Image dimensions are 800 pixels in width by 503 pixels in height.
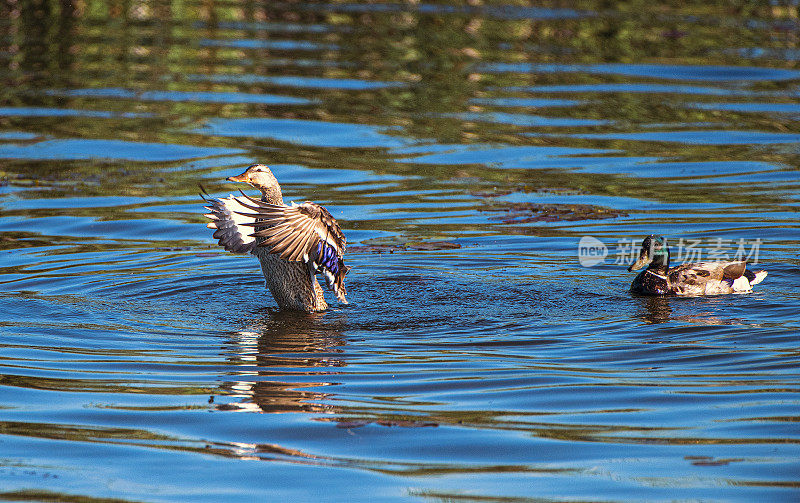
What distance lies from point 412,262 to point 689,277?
2.39m

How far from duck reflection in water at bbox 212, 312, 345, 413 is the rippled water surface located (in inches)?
1.6

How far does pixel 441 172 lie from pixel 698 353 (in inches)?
268

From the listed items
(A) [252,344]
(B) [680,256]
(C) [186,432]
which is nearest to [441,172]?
(B) [680,256]

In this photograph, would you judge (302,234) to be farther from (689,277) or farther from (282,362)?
(689,277)

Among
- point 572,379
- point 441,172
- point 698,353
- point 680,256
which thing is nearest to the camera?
point 572,379

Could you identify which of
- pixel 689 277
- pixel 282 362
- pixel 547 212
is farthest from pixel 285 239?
pixel 547 212

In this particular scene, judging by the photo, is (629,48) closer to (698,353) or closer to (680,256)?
(680,256)

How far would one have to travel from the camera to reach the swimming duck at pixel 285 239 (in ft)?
26.8

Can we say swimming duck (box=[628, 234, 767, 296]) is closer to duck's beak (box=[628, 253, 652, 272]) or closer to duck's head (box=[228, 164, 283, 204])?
duck's beak (box=[628, 253, 652, 272])

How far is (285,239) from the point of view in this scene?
26.9 ft

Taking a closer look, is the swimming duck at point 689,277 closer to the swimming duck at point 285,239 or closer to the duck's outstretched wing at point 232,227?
the swimming duck at point 285,239

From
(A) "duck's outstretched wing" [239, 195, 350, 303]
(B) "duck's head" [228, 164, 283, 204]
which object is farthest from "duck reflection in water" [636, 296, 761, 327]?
(B) "duck's head" [228, 164, 283, 204]

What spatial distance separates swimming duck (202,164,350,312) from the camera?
8164 mm

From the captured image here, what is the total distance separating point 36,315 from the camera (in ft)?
28.2
